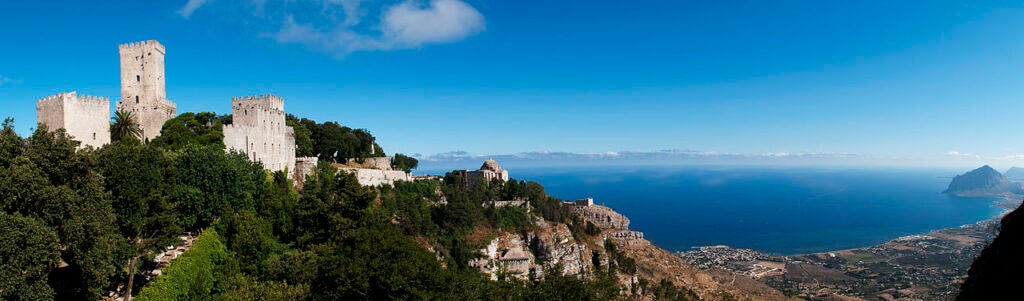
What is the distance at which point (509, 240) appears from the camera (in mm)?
49719

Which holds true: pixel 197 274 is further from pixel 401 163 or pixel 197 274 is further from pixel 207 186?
pixel 401 163

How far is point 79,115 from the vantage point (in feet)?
98.1

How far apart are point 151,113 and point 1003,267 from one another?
44901mm

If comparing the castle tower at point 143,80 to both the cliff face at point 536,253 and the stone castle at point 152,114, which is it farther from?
the cliff face at point 536,253

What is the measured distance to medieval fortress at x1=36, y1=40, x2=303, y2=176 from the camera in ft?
95.9

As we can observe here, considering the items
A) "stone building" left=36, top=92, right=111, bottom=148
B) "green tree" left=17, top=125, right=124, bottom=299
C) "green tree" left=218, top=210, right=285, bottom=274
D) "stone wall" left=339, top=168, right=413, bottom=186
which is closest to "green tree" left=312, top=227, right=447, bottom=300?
"green tree" left=218, top=210, right=285, bottom=274

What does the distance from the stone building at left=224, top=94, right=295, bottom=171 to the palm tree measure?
266 inches

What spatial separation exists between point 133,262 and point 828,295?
76848mm

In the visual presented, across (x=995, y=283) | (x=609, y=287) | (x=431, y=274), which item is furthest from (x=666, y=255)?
(x=995, y=283)

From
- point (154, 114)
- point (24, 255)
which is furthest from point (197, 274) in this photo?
point (154, 114)

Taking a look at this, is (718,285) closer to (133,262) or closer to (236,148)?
(236,148)

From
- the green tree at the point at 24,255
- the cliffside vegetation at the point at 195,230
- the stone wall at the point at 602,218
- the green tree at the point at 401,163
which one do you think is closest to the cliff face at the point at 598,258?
the stone wall at the point at 602,218

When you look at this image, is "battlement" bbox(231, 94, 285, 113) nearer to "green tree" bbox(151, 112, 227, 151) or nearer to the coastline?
"green tree" bbox(151, 112, 227, 151)

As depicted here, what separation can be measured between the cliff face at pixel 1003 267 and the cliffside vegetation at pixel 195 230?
1480 cm
